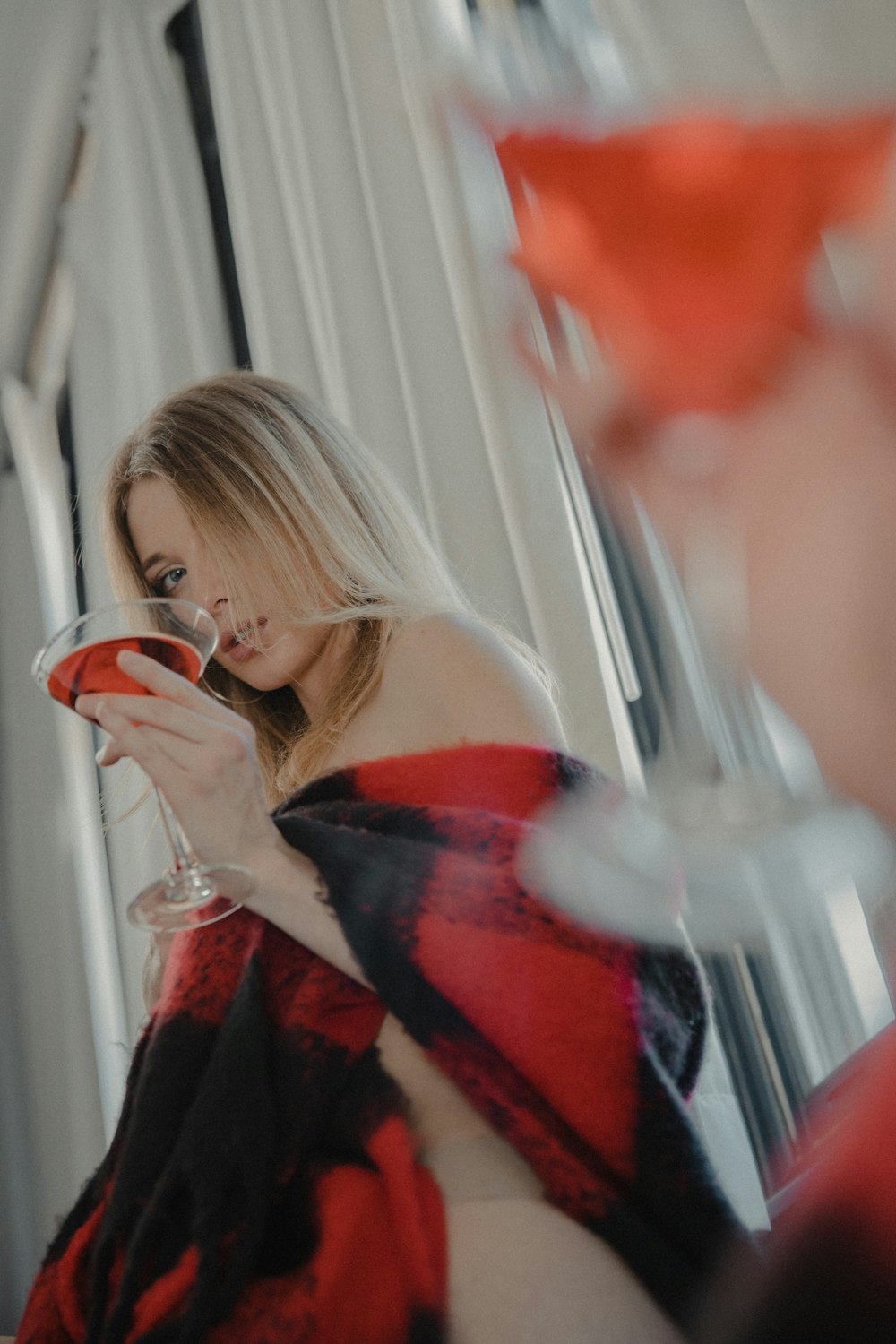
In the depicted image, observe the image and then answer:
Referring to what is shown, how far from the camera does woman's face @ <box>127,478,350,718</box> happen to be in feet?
3.61

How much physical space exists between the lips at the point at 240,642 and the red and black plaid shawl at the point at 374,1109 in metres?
0.34

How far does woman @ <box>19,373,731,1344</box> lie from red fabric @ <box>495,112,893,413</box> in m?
0.57

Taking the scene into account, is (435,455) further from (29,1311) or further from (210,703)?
(29,1311)

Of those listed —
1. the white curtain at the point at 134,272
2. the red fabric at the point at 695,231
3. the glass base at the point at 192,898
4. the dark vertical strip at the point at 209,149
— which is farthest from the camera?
the dark vertical strip at the point at 209,149

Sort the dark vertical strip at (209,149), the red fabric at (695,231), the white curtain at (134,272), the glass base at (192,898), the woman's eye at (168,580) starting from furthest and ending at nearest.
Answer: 1. the dark vertical strip at (209,149)
2. the white curtain at (134,272)
3. the woman's eye at (168,580)
4. the glass base at (192,898)
5. the red fabric at (695,231)

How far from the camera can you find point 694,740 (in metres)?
0.43

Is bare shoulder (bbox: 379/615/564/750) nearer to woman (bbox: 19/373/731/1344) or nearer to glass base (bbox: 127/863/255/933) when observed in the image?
woman (bbox: 19/373/731/1344)

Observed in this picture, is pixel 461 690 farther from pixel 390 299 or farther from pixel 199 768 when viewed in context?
pixel 390 299

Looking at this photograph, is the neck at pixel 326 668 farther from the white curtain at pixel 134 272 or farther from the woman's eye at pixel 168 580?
the white curtain at pixel 134 272

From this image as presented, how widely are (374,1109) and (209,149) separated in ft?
6.56

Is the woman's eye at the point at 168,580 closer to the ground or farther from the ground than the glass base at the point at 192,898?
farther from the ground

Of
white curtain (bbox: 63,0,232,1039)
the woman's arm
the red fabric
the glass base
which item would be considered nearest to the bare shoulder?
the woman's arm

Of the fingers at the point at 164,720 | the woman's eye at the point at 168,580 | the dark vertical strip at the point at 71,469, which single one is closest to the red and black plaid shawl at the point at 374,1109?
the fingers at the point at 164,720

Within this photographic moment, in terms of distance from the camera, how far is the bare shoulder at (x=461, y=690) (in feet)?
3.02
